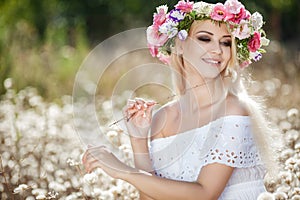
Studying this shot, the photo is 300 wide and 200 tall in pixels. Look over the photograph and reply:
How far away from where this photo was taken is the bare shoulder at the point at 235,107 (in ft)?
11.6

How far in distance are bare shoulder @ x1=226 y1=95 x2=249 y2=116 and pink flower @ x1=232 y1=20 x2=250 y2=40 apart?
295 mm

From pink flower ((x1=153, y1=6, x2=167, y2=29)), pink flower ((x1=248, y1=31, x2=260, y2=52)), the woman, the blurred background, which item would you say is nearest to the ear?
the woman

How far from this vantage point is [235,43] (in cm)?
367

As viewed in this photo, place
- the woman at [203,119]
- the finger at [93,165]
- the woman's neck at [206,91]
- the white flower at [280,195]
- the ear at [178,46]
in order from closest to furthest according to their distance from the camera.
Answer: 1. the finger at [93,165]
2. the woman at [203,119]
3. the white flower at [280,195]
4. the woman's neck at [206,91]
5. the ear at [178,46]

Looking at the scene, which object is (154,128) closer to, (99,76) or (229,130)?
(229,130)

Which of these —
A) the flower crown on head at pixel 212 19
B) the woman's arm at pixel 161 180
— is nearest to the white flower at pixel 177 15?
the flower crown on head at pixel 212 19

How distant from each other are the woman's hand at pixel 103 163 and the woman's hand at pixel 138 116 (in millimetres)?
261

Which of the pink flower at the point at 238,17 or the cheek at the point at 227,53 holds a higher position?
the pink flower at the point at 238,17

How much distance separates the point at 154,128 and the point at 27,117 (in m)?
2.78

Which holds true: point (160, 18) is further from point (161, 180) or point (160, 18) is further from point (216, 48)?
point (161, 180)

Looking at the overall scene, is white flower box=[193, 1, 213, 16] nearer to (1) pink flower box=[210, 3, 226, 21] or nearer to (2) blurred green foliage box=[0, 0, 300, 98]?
(1) pink flower box=[210, 3, 226, 21]

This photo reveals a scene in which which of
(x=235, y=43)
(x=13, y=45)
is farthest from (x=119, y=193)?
(x=13, y=45)

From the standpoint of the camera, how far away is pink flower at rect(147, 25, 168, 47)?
3818 millimetres

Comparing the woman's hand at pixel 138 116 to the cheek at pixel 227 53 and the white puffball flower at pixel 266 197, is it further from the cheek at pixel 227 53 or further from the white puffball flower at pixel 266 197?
the white puffball flower at pixel 266 197
